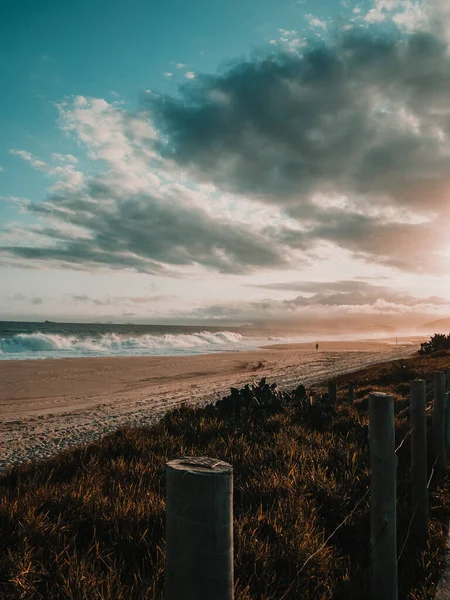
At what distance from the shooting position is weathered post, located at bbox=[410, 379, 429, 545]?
4.57 metres

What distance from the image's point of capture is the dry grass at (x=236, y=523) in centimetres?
340

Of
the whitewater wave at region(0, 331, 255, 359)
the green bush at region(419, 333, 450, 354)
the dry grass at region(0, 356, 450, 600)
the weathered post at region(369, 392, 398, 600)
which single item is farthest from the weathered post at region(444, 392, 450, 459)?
the whitewater wave at region(0, 331, 255, 359)

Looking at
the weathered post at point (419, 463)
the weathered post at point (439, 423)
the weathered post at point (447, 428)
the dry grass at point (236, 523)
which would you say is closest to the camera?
the dry grass at point (236, 523)

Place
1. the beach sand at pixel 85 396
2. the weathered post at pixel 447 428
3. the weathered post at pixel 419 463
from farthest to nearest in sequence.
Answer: the beach sand at pixel 85 396 → the weathered post at pixel 447 428 → the weathered post at pixel 419 463

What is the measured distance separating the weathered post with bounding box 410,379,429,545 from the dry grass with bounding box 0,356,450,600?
0.16 m

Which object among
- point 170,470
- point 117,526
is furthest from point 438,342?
point 170,470

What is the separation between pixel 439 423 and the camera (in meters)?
6.29

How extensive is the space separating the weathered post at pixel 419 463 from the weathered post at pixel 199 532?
3.49 meters

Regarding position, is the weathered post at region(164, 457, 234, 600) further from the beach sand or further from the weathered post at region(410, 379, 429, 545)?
the beach sand

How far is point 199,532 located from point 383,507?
2.04m

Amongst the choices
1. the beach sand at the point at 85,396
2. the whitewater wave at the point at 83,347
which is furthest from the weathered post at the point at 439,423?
the whitewater wave at the point at 83,347

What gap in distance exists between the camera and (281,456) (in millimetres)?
6348

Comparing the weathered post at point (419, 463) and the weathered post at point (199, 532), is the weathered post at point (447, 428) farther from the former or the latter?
the weathered post at point (199, 532)

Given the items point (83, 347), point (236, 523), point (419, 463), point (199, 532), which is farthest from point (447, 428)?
point (83, 347)
